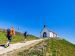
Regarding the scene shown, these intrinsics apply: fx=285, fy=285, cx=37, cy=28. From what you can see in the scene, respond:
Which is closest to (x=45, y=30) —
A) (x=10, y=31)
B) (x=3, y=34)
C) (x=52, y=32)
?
(x=52, y=32)

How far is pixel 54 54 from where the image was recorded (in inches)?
1678

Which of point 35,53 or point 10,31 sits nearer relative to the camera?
point 35,53

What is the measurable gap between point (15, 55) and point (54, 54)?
6411 mm

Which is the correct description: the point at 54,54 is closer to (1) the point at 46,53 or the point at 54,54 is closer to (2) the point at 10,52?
(1) the point at 46,53

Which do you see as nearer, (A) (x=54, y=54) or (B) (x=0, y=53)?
(B) (x=0, y=53)

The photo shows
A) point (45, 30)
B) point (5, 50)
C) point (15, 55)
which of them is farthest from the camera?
point (45, 30)

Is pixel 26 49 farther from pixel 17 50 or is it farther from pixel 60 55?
pixel 60 55

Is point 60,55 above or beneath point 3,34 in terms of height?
beneath

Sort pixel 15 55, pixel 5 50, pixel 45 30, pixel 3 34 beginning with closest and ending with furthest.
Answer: pixel 15 55 < pixel 5 50 < pixel 3 34 < pixel 45 30

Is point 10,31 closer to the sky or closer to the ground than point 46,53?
closer to the sky

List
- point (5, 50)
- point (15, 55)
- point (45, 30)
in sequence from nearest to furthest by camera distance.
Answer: point (15, 55), point (5, 50), point (45, 30)

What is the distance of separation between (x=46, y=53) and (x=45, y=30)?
54847mm

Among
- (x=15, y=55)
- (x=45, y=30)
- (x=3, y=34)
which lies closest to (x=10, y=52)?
(x=15, y=55)

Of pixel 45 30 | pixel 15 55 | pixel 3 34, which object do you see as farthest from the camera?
pixel 45 30
